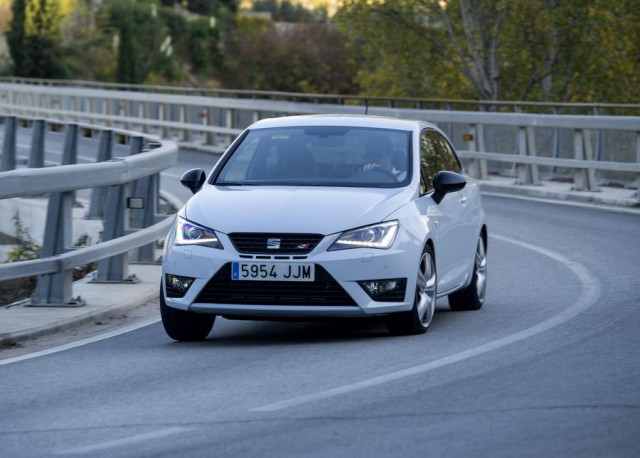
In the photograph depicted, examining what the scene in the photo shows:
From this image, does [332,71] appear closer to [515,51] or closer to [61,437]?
[515,51]

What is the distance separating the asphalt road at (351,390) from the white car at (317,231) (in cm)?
28

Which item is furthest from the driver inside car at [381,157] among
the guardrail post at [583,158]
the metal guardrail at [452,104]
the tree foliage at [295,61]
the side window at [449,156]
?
the tree foliage at [295,61]

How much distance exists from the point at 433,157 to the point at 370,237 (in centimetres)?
184

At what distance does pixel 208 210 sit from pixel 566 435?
3.80 m

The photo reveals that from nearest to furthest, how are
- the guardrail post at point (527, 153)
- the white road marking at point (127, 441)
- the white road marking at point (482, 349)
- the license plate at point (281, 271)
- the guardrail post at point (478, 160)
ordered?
1. the white road marking at point (127, 441)
2. the white road marking at point (482, 349)
3. the license plate at point (281, 271)
4. the guardrail post at point (527, 153)
5. the guardrail post at point (478, 160)

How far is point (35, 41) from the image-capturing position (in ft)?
318

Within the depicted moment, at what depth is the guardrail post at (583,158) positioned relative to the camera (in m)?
24.2

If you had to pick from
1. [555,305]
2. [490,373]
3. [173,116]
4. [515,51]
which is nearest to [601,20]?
[515,51]

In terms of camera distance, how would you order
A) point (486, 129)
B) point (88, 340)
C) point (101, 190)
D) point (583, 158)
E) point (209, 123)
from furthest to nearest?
point (209, 123), point (486, 129), point (583, 158), point (101, 190), point (88, 340)

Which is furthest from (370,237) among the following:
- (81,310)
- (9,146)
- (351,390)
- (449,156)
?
(9,146)

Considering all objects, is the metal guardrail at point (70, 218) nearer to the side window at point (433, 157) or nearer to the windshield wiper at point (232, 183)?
the windshield wiper at point (232, 183)

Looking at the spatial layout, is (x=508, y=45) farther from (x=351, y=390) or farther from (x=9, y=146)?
(x=351, y=390)

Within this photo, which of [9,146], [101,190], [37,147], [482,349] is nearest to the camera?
[482,349]

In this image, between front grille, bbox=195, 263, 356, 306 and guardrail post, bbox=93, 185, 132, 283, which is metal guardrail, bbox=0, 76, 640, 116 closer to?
guardrail post, bbox=93, 185, 132, 283
